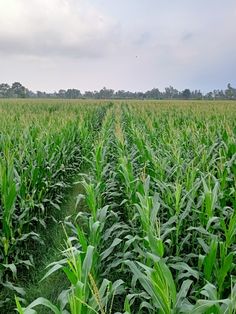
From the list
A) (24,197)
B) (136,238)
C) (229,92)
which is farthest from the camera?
(229,92)

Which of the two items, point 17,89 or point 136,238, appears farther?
point 17,89

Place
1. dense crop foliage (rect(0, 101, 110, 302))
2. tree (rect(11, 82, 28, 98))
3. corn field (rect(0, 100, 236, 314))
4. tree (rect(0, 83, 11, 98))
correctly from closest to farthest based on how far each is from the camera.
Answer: corn field (rect(0, 100, 236, 314))
dense crop foliage (rect(0, 101, 110, 302))
tree (rect(11, 82, 28, 98))
tree (rect(0, 83, 11, 98))

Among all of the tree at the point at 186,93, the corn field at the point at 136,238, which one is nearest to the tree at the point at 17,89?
the tree at the point at 186,93

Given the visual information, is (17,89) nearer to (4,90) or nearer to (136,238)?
(4,90)

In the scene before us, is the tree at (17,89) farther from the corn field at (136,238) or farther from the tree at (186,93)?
the corn field at (136,238)

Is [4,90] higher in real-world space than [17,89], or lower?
lower

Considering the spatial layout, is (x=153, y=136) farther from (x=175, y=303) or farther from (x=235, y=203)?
(x=175, y=303)

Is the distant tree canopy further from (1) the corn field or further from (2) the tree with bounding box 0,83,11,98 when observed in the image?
(1) the corn field

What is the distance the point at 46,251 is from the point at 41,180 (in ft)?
3.22

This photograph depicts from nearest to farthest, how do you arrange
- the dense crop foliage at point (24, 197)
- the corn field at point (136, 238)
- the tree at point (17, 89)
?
the corn field at point (136, 238) < the dense crop foliage at point (24, 197) < the tree at point (17, 89)

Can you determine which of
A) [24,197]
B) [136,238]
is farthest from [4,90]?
[136,238]

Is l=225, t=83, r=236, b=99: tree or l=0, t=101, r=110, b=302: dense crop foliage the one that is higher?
l=225, t=83, r=236, b=99: tree

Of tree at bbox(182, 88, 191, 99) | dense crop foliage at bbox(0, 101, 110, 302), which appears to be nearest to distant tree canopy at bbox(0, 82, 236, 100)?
tree at bbox(182, 88, 191, 99)

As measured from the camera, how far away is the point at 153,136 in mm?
7277
